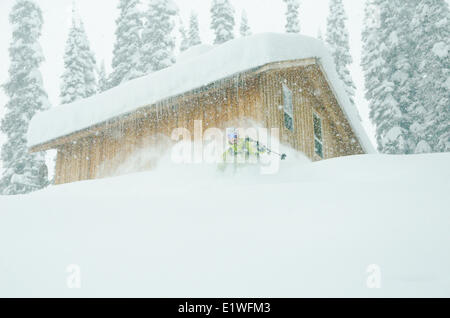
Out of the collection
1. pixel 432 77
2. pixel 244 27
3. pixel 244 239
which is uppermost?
pixel 244 27

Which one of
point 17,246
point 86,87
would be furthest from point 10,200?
point 86,87

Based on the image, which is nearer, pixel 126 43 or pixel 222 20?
pixel 126 43

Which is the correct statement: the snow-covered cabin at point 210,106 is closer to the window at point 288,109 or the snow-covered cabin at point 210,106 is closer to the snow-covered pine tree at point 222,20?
the window at point 288,109

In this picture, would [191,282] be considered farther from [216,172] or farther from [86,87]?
[86,87]

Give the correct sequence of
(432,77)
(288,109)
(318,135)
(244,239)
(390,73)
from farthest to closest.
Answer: (390,73)
(432,77)
(318,135)
(288,109)
(244,239)

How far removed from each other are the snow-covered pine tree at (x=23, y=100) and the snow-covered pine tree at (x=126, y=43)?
208 inches

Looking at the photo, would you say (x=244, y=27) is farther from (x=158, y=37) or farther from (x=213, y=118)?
(x=213, y=118)

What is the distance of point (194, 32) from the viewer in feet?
112

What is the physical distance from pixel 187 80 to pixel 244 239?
6.08 metres

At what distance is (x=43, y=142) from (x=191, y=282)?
1041cm

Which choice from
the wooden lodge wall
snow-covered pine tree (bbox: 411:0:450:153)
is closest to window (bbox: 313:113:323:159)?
the wooden lodge wall

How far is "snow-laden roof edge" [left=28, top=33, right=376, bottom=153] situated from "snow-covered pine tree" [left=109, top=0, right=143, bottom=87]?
1549 cm

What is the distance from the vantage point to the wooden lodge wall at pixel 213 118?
32.8 ft

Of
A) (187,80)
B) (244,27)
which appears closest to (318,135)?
(187,80)
